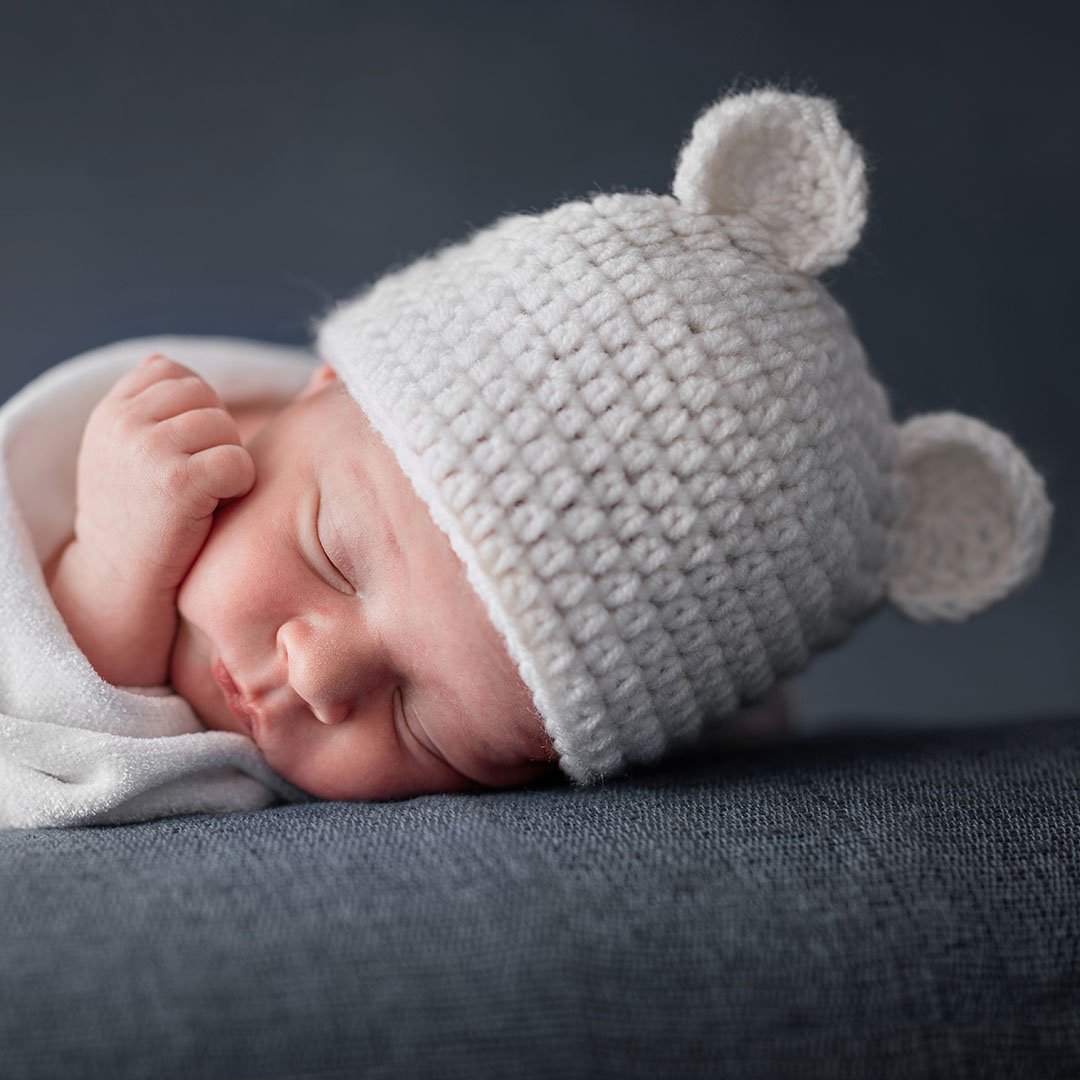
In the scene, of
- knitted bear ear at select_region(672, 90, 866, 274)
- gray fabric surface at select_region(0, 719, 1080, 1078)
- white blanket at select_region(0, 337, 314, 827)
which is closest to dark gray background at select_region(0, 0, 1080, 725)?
white blanket at select_region(0, 337, 314, 827)

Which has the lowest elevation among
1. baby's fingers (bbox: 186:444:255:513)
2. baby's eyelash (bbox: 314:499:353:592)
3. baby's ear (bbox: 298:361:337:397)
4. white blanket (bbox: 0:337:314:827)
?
white blanket (bbox: 0:337:314:827)

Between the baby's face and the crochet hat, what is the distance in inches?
1.9

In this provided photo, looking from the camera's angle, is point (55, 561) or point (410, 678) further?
point (55, 561)

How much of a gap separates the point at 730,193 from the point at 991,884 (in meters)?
0.70

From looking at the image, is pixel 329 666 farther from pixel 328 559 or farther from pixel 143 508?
pixel 143 508

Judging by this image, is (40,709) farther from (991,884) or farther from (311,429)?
(991,884)

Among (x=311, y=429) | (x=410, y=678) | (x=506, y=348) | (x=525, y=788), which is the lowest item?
(x=525, y=788)

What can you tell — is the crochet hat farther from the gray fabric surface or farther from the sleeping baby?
the gray fabric surface

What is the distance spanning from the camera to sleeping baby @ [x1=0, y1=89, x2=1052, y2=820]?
3.38 feet

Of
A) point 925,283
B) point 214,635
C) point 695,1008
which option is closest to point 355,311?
point 214,635

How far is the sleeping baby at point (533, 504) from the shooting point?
1.03 metres

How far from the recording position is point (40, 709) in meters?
1.16

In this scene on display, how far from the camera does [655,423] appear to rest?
1.04 meters

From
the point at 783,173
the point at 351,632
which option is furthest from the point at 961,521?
the point at 351,632
